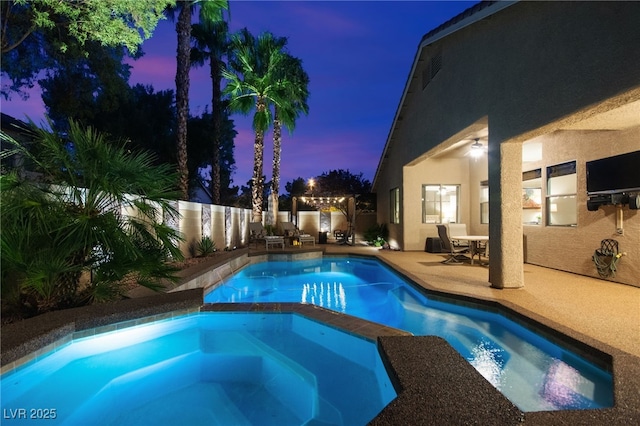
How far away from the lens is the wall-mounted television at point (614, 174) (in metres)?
6.32

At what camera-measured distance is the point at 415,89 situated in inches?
442

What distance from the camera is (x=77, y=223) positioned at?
390 cm

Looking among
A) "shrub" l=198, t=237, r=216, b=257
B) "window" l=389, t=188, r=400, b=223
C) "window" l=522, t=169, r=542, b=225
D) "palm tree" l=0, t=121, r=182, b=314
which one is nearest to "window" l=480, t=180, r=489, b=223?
"window" l=522, t=169, r=542, b=225

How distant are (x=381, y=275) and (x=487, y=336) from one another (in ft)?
16.7

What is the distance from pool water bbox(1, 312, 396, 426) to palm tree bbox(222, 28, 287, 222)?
1058cm

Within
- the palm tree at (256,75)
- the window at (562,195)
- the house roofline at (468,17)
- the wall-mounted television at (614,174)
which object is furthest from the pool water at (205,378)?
the palm tree at (256,75)

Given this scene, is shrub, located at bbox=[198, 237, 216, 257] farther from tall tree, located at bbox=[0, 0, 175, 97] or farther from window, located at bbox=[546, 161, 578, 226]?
window, located at bbox=[546, 161, 578, 226]

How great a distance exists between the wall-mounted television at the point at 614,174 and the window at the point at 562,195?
22.8 inches

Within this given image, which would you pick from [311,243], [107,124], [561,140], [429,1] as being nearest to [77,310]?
[561,140]

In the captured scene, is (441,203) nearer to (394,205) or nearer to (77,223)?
(394,205)

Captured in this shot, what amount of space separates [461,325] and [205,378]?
390 centimetres

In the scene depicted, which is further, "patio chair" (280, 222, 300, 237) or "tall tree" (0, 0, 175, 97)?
"patio chair" (280, 222, 300, 237)

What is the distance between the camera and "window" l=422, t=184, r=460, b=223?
1303 centimetres

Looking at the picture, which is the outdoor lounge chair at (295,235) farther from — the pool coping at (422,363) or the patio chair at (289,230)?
the pool coping at (422,363)
